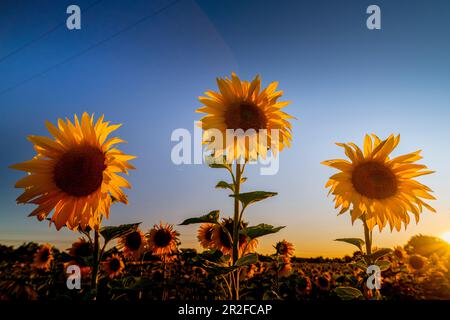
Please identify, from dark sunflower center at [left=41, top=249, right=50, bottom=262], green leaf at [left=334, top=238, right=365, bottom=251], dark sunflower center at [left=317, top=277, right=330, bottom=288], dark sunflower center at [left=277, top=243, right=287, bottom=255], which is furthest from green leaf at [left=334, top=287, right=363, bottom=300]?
dark sunflower center at [left=41, top=249, right=50, bottom=262]

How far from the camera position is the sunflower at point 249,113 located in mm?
3229

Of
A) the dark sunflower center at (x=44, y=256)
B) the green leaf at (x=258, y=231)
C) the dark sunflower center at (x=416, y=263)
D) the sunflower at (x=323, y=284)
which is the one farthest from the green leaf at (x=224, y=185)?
the dark sunflower center at (x=416, y=263)

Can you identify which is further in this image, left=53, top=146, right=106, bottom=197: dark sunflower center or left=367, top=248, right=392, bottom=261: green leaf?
left=53, top=146, right=106, bottom=197: dark sunflower center

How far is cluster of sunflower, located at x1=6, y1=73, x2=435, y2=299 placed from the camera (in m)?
2.60

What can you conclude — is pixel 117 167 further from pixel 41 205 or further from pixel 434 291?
pixel 434 291

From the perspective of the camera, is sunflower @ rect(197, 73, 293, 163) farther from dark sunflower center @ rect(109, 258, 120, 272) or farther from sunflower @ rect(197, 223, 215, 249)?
dark sunflower center @ rect(109, 258, 120, 272)

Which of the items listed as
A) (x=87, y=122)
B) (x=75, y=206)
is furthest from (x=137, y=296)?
(x=87, y=122)

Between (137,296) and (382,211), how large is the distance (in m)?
3.34

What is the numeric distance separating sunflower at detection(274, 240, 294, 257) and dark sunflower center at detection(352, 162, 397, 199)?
4721 mm

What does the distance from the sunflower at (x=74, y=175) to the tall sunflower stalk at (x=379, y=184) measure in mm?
2166

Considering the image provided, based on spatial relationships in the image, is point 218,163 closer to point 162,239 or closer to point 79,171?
point 79,171

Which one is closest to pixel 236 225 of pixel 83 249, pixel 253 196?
pixel 253 196

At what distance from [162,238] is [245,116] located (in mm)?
4237
